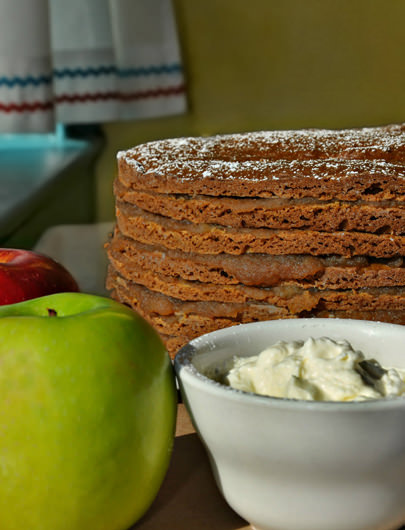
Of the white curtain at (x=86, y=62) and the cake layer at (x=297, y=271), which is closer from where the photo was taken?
the cake layer at (x=297, y=271)

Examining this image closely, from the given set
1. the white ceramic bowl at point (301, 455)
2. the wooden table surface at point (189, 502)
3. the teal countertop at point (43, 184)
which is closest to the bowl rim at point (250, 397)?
the white ceramic bowl at point (301, 455)

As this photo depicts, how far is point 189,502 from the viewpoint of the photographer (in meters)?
0.71

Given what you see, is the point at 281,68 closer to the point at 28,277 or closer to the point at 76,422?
the point at 28,277

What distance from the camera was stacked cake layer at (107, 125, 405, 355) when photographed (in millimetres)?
826

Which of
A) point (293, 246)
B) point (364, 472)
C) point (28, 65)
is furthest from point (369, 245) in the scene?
point (28, 65)

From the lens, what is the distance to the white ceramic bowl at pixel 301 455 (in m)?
0.58

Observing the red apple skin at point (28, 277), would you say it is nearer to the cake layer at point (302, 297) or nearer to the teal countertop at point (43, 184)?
the cake layer at point (302, 297)

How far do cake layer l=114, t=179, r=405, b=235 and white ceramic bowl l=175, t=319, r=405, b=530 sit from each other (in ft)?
0.69

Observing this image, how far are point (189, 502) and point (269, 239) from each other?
0.31m

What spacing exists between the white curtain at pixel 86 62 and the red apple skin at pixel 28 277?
1177mm

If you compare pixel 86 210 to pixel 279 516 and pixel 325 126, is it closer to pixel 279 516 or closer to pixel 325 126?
pixel 325 126

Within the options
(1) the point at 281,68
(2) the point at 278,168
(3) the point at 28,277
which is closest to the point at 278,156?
(2) the point at 278,168

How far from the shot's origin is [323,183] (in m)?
0.82

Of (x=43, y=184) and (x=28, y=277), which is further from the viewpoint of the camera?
(x=43, y=184)
